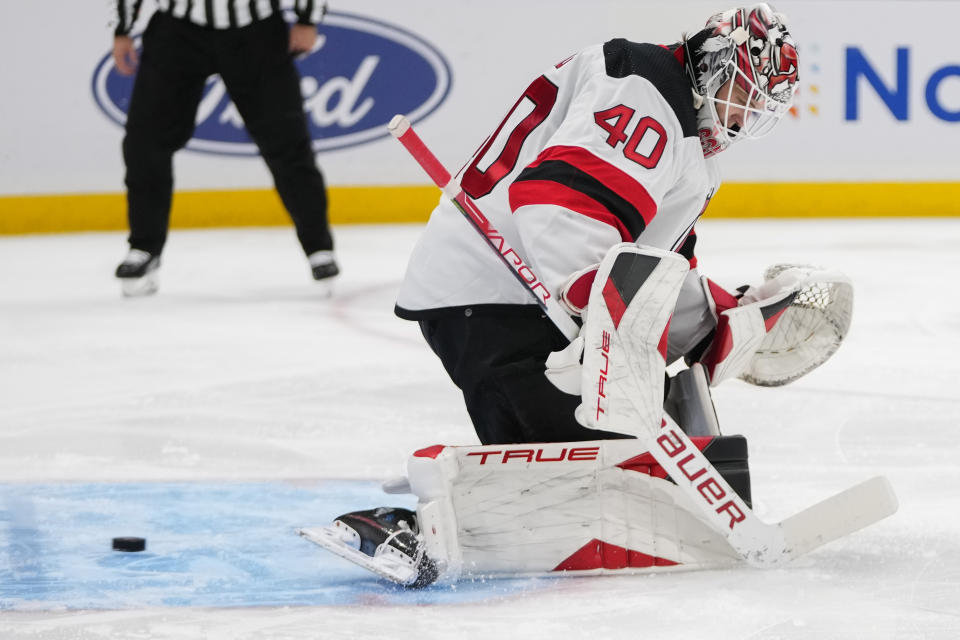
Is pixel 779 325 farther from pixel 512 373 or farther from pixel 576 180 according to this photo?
pixel 576 180

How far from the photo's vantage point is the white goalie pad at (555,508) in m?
1.78

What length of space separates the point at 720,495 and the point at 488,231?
0.43 m

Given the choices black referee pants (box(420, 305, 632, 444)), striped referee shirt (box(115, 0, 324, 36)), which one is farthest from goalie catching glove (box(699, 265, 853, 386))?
striped referee shirt (box(115, 0, 324, 36))

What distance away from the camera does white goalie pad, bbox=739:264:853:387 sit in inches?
84.7

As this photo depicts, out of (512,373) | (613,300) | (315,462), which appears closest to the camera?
(613,300)

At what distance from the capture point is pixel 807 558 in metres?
1.84

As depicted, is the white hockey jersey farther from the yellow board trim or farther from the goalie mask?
the yellow board trim

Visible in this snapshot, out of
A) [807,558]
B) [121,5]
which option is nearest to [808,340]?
[807,558]

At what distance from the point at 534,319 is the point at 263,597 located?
499mm

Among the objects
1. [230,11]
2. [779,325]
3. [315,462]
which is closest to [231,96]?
[230,11]

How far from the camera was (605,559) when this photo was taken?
1.78 meters

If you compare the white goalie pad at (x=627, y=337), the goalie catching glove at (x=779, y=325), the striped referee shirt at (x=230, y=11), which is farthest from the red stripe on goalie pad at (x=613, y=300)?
the striped referee shirt at (x=230, y=11)

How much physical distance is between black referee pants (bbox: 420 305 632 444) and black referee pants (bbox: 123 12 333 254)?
2.66m

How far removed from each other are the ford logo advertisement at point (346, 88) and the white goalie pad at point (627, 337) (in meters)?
4.46
